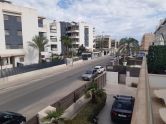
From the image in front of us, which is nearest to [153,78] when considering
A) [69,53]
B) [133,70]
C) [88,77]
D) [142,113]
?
[133,70]

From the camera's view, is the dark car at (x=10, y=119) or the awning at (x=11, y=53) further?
the awning at (x=11, y=53)

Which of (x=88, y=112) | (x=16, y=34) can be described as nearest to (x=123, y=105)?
(x=88, y=112)

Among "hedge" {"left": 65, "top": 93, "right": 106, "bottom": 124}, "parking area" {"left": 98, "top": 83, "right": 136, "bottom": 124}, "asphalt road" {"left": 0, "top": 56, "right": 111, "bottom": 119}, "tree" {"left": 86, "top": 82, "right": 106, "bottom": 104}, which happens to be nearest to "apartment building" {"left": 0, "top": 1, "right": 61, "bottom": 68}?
"asphalt road" {"left": 0, "top": 56, "right": 111, "bottom": 119}

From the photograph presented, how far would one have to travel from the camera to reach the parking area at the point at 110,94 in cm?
1597

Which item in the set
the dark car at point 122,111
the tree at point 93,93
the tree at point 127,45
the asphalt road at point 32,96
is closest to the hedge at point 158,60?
the asphalt road at point 32,96

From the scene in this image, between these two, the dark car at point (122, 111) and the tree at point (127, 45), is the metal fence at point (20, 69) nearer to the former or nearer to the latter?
the dark car at point (122, 111)

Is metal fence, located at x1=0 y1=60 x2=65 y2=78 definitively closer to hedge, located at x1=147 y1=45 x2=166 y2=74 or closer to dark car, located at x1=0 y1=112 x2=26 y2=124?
dark car, located at x1=0 y1=112 x2=26 y2=124

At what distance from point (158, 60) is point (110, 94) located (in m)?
11.8

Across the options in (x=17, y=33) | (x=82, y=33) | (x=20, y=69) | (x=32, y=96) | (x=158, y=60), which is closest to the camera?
(x=32, y=96)

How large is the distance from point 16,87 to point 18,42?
17642mm

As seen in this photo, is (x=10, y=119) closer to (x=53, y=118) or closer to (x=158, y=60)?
(x=53, y=118)

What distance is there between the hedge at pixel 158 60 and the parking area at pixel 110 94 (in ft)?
20.5

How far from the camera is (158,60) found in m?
32.2

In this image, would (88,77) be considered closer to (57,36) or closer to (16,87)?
(16,87)
